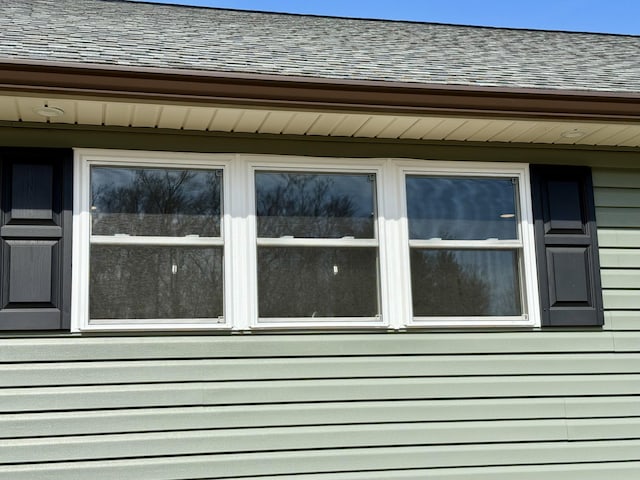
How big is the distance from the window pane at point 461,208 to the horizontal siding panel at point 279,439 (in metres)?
1.10

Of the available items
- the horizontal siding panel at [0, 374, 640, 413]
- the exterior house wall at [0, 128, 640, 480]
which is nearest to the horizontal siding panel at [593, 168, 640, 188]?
the exterior house wall at [0, 128, 640, 480]

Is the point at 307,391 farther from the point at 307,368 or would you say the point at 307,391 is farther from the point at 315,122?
the point at 315,122

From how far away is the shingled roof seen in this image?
419 centimetres

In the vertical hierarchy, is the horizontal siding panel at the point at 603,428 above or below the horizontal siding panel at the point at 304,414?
below

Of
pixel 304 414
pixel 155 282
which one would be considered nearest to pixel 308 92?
pixel 155 282

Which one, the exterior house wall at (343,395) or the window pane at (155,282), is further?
the window pane at (155,282)

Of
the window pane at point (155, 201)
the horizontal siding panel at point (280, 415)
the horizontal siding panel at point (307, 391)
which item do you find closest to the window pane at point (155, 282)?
the window pane at point (155, 201)

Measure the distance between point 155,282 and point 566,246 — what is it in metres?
2.40

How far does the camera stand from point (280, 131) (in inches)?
172

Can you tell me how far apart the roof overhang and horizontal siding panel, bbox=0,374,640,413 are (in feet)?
4.57

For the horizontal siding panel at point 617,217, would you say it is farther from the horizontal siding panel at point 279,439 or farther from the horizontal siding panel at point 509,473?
the horizontal siding panel at point 509,473

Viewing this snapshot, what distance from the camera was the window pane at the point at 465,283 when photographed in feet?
14.7

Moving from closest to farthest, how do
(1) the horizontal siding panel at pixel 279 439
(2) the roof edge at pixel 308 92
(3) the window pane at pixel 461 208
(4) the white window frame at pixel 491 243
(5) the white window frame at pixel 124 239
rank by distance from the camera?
(2) the roof edge at pixel 308 92
(1) the horizontal siding panel at pixel 279 439
(5) the white window frame at pixel 124 239
(4) the white window frame at pixel 491 243
(3) the window pane at pixel 461 208

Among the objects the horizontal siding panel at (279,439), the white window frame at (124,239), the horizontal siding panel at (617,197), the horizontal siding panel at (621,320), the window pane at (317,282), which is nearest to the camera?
the horizontal siding panel at (279,439)
